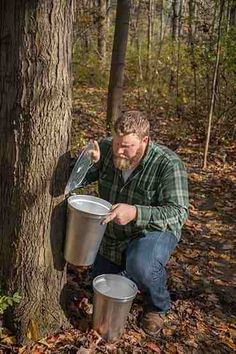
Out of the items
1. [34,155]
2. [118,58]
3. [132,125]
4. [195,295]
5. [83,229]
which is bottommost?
[195,295]

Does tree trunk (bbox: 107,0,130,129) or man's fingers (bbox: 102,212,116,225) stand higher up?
tree trunk (bbox: 107,0,130,129)

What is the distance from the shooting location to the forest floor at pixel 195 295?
9.66ft

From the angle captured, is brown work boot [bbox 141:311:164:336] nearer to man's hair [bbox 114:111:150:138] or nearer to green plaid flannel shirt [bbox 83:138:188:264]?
green plaid flannel shirt [bbox 83:138:188:264]

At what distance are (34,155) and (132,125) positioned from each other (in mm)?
640

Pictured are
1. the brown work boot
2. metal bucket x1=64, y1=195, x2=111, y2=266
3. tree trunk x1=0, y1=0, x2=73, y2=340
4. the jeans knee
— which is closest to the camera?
tree trunk x1=0, y1=0, x2=73, y2=340

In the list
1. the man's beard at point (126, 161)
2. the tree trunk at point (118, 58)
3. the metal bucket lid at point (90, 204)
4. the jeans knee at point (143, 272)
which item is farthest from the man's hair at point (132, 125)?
the tree trunk at point (118, 58)

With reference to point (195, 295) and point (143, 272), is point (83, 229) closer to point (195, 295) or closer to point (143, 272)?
point (143, 272)

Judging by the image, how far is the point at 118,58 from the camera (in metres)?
7.00

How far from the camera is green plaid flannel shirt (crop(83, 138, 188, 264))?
296cm

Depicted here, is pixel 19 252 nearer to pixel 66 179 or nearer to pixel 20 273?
pixel 20 273

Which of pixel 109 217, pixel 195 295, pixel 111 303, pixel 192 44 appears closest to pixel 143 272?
pixel 111 303

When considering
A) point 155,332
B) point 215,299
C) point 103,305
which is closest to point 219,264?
point 215,299

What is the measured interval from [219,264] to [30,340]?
212 cm

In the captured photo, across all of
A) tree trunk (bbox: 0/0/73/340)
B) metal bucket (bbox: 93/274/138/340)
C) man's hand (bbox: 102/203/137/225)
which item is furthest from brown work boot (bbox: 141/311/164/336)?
man's hand (bbox: 102/203/137/225)
